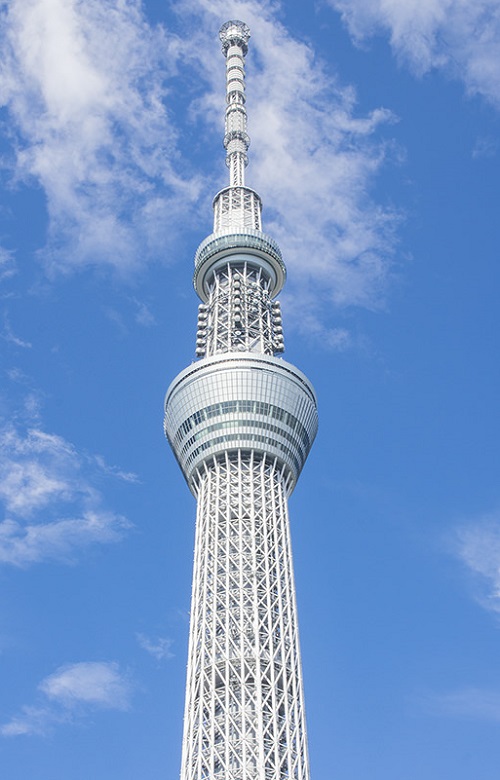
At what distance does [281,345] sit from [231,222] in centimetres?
2606

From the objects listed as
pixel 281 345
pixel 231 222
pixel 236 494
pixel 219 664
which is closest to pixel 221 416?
pixel 236 494

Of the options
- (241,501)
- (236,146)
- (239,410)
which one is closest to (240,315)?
(239,410)

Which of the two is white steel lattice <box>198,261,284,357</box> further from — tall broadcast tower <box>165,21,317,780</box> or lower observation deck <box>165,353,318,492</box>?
lower observation deck <box>165,353,318,492</box>

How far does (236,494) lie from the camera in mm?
130000

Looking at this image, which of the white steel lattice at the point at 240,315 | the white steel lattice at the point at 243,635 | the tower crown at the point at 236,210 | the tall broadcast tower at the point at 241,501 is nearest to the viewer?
the white steel lattice at the point at 243,635

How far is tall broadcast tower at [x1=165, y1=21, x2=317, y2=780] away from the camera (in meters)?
111

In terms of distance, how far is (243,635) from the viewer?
117 meters

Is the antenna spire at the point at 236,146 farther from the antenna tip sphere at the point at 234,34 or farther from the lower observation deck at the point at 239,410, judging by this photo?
the lower observation deck at the point at 239,410

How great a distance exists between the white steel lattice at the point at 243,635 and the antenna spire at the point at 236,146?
4726 centimetres

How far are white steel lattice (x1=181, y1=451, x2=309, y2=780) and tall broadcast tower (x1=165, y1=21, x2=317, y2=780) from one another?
0.14 metres

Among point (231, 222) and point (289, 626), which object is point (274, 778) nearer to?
point (289, 626)

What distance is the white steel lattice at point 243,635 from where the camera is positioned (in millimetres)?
109375

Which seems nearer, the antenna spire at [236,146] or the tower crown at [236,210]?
the tower crown at [236,210]

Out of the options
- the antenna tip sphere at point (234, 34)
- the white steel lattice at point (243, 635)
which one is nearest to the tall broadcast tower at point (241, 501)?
the white steel lattice at point (243, 635)
